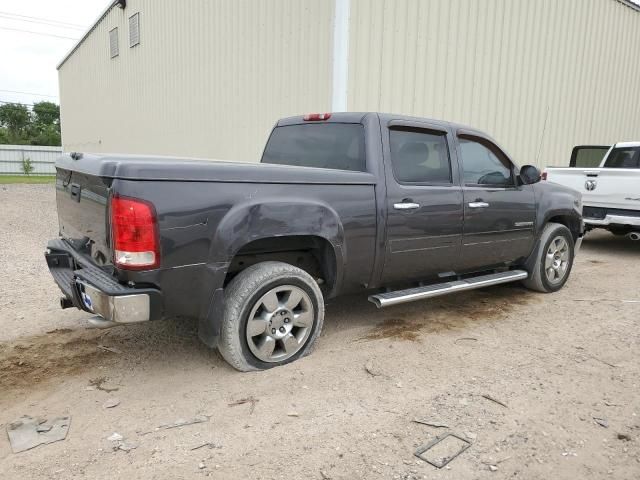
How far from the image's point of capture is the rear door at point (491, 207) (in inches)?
179

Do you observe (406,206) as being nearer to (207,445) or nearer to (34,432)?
(207,445)

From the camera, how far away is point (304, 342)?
3666 millimetres

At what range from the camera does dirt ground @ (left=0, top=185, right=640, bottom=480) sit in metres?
2.51

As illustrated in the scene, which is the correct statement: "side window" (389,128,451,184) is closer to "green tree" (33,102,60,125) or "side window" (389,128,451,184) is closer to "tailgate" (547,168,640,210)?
"tailgate" (547,168,640,210)

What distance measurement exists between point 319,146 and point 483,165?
161cm

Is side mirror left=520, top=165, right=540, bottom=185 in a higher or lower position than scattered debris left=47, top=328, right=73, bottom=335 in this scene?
higher

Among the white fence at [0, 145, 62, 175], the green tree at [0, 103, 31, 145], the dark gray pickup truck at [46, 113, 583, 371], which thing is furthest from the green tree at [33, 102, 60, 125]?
the dark gray pickup truck at [46, 113, 583, 371]

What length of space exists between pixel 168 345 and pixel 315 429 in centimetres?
165

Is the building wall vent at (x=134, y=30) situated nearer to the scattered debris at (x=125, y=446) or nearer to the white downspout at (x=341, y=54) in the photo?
the white downspout at (x=341, y=54)

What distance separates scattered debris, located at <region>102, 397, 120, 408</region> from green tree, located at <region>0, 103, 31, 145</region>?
72392mm

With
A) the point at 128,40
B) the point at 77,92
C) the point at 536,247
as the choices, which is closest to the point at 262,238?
the point at 536,247

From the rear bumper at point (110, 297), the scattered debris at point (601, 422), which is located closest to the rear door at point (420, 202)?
the scattered debris at point (601, 422)

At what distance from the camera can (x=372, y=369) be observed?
11.7ft

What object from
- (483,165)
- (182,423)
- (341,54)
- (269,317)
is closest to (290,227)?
(269,317)
